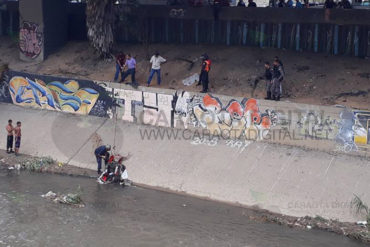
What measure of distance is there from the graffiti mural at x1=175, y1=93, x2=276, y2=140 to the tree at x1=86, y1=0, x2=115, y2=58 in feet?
22.8

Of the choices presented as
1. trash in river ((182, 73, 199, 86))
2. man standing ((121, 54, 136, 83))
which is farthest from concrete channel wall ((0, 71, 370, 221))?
trash in river ((182, 73, 199, 86))

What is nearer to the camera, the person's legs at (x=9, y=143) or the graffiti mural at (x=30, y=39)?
the person's legs at (x=9, y=143)

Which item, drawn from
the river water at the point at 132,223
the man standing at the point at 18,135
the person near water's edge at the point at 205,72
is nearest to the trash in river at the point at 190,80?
the person near water's edge at the point at 205,72

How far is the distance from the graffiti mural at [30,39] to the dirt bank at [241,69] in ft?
2.06

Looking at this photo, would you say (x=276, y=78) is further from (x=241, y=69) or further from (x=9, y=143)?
(x=9, y=143)

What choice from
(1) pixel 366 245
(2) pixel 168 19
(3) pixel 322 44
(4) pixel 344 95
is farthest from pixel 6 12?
(1) pixel 366 245

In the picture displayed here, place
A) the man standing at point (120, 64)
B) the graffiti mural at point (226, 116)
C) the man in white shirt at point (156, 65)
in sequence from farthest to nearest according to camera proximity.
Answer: the man standing at point (120, 64)
the man in white shirt at point (156, 65)
the graffiti mural at point (226, 116)

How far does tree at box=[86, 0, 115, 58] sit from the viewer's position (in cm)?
2734

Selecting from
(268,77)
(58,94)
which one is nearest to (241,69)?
(268,77)

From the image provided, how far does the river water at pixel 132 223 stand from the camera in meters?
16.0

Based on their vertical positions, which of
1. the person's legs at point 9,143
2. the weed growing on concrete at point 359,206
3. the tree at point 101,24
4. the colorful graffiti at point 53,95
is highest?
the tree at point 101,24

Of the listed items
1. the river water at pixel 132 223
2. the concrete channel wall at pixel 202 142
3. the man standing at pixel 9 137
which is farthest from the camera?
the man standing at pixel 9 137

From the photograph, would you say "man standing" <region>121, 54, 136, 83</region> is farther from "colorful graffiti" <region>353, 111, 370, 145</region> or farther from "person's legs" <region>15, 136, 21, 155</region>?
"colorful graffiti" <region>353, 111, 370, 145</region>

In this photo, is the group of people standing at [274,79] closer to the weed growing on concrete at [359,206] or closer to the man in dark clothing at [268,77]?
the man in dark clothing at [268,77]
